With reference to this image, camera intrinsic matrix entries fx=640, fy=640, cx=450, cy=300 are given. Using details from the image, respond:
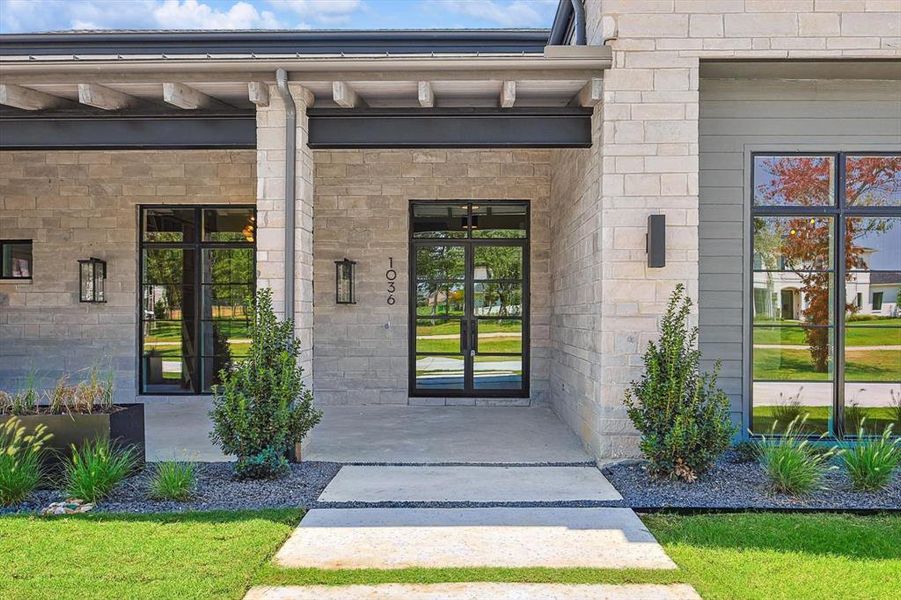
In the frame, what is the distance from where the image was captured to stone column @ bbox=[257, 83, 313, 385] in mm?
5508

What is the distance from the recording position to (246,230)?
8.78 m

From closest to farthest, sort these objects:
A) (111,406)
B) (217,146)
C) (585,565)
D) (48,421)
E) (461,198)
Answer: (585,565), (48,421), (111,406), (217,146), (461,198)

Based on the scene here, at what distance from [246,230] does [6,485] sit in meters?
4.92

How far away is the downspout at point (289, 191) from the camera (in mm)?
5492

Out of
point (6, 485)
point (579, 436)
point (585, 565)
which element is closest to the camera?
point (585, 565)

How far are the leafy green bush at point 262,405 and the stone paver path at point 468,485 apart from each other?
0.55 metres

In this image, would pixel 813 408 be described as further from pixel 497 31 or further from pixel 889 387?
pixel 497 31

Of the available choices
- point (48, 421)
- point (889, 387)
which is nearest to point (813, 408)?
point (889, 387)

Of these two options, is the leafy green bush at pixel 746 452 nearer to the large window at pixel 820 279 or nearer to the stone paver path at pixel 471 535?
the large window at pixel 820 279

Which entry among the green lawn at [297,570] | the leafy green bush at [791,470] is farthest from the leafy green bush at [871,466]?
the green lawn at [297,570]

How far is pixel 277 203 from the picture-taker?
5.53 meters

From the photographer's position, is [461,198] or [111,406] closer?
[111,406]

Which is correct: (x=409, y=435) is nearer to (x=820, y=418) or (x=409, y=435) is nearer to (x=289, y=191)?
(x=289, y=191)

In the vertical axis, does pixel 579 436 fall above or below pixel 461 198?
below
